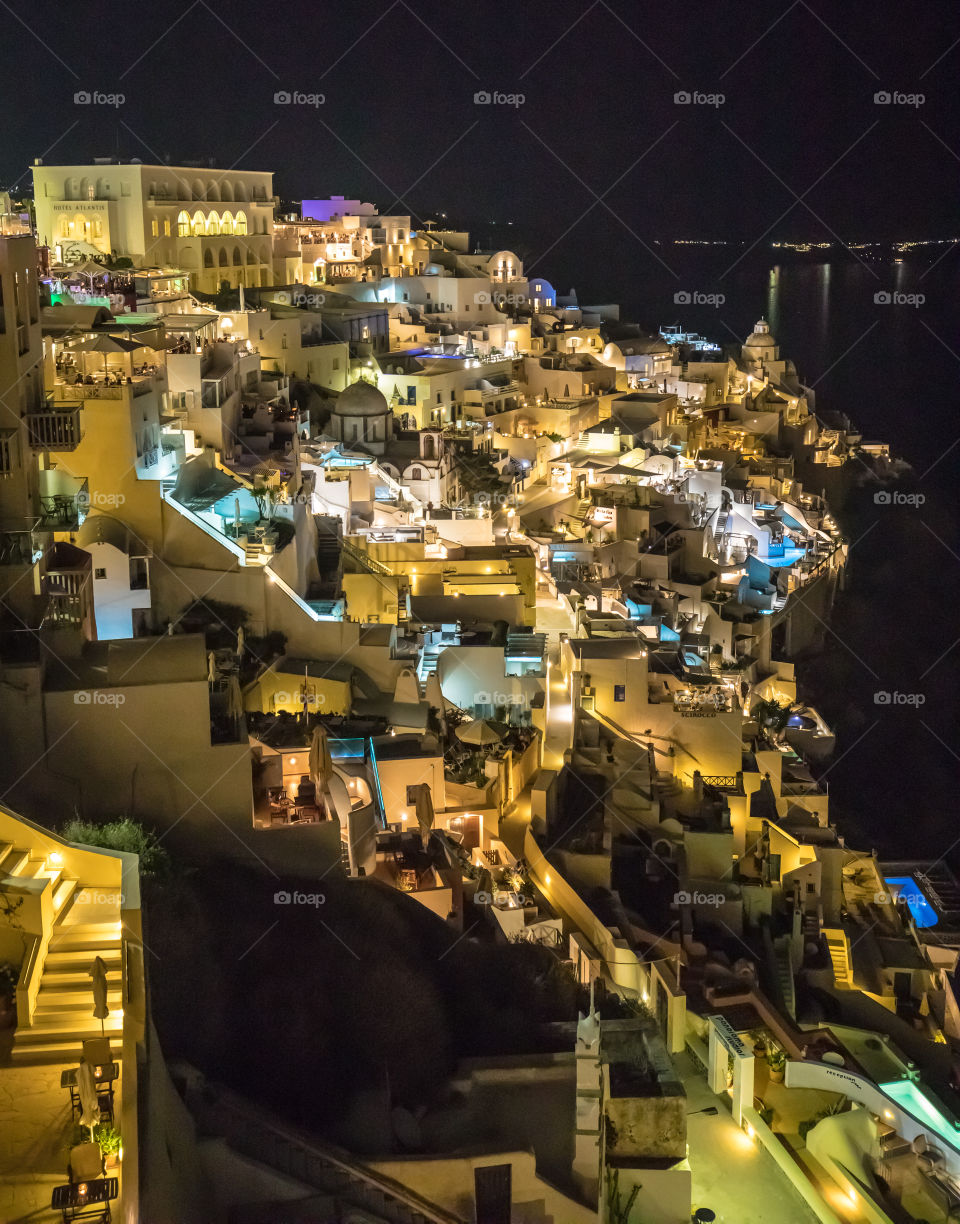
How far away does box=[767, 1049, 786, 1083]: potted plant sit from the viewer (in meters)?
9.48

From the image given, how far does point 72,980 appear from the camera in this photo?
585cm

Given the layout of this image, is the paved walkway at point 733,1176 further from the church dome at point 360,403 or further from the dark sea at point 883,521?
the church dome at point 360,403

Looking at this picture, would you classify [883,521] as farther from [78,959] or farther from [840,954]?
[78,959]

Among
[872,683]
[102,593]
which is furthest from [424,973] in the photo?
[872,683]

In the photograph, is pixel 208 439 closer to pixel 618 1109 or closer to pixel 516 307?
pixel 618 1109
